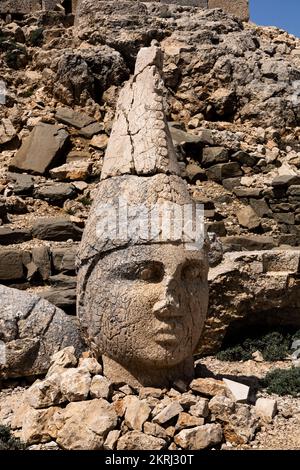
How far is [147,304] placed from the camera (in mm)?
3951

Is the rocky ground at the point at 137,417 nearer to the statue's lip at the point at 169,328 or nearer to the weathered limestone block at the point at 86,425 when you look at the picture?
the weathered limestone block at the point at 86,425

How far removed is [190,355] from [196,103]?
13.0 meters

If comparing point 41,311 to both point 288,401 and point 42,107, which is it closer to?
point 288,401

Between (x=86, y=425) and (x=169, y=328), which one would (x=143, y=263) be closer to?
(x=169, y=328)

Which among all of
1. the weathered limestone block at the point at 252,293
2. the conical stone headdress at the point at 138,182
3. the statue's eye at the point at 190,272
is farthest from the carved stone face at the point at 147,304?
the weathered limestone block at the point at 252,293

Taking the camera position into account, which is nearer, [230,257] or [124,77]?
[230,257]

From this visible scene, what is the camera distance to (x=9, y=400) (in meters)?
5.07

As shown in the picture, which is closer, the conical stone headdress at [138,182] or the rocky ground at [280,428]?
the rocky ground at [280,428]

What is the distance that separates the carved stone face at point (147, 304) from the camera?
3961mm

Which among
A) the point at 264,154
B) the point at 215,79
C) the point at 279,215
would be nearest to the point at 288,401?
the point at 279,215

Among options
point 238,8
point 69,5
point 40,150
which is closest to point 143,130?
point 40,150

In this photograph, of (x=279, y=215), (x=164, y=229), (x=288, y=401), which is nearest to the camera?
(x=164, y=229)

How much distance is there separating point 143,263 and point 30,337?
203cm

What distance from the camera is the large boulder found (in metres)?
5.48
